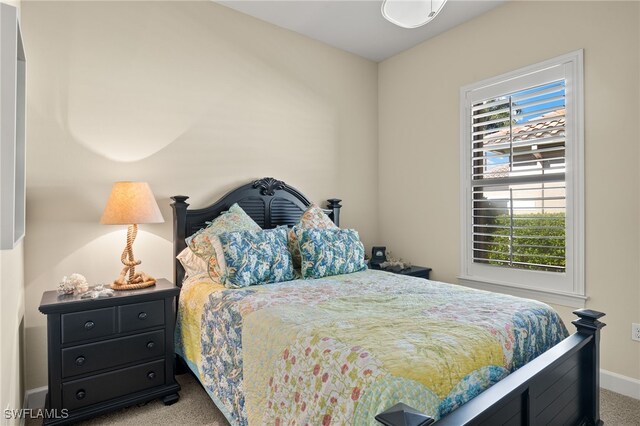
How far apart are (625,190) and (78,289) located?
11.6 ft


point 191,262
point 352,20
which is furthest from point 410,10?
point 191,262

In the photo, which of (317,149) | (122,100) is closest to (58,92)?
(122,100)

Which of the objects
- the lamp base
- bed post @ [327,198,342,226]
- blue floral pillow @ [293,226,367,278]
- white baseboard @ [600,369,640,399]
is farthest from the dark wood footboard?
bed post @ [327,198,342,226]

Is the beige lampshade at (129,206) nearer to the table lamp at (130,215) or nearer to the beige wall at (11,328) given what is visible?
the table lamp at (130,215)

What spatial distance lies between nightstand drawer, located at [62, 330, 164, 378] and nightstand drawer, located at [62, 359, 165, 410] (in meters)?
0.05

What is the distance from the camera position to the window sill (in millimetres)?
2738

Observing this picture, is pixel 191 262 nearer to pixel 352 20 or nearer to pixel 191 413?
pixel 191 413

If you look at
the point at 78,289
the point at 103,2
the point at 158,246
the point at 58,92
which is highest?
the point at 103,2

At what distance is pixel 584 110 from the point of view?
268 cm

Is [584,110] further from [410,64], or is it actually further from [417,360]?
[417,360]

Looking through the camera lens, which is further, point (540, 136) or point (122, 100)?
point (540, 136)

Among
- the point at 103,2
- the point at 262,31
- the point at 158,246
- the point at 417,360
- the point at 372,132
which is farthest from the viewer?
the point at 372,132

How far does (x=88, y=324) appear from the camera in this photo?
2129 mm

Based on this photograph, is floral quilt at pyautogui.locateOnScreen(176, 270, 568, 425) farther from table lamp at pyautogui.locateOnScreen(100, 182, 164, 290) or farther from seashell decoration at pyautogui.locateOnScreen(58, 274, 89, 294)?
→ seashell decoration at pyautogui.locateOnScreen(58, 274, 89, 294)
